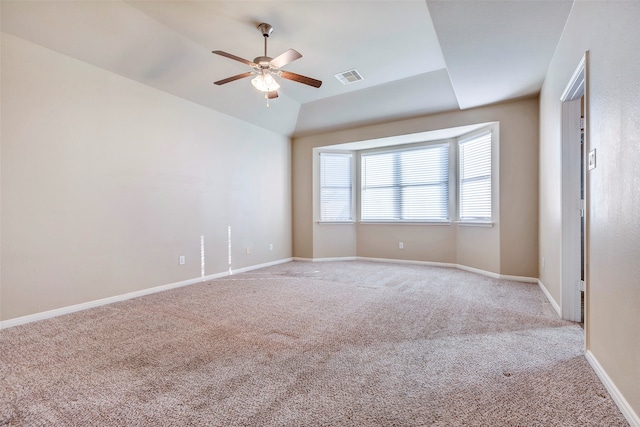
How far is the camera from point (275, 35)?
10.8ft

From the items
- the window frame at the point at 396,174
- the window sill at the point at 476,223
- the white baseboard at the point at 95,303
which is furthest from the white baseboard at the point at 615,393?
the white baseboard at the point at 95,303

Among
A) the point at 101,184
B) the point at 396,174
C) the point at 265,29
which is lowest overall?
the point at 101,184

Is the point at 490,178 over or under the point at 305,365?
over

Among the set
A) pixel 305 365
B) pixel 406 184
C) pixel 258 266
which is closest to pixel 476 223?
pixel 406 184

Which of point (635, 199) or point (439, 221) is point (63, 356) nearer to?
point (635, 199)

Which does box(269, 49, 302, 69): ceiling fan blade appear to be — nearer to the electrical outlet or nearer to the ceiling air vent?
the ceiling air vent

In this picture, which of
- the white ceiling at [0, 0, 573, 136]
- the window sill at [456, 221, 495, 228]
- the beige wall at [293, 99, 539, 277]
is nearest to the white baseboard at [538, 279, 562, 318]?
A: the beige wall at [293, 99, 539, 277]

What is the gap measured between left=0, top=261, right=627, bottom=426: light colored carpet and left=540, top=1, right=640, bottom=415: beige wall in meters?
0.30

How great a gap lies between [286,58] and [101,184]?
2531 millimetres

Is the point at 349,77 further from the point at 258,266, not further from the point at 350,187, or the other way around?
the point at 258,266

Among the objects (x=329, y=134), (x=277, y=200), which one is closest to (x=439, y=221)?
(x=329, y=134)

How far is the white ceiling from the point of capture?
8.59 ft

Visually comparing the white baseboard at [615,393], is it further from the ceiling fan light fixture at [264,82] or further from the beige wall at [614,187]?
the ceiling fan light fixture at [264,82]

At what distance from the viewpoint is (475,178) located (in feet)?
16.4
